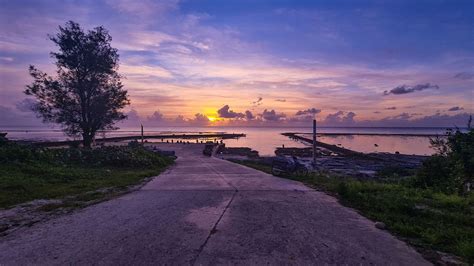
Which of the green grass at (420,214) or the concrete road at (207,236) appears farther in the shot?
the green grass at (420,214)

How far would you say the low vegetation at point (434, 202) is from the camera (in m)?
6.40

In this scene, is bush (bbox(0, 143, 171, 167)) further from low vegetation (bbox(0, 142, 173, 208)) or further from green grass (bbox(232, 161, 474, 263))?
green grass (bbox(232, 161, 474, 263))

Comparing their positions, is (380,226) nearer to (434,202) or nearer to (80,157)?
(434,202)

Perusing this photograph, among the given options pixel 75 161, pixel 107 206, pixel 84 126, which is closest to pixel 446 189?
pixel 107 206

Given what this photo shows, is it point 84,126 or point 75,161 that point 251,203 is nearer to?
point 75,161

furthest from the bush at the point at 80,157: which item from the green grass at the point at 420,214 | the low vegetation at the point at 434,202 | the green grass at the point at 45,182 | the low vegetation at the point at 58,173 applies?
the green grass at the point at 420,214

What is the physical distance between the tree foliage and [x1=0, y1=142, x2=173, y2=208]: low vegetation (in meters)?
11.5

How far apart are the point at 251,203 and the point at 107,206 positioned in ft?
11.8

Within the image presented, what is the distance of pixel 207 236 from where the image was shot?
6332mm

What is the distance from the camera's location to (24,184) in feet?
38.5

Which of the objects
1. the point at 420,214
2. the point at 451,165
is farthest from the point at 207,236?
the point at 451,165

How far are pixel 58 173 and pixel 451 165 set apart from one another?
14791mm

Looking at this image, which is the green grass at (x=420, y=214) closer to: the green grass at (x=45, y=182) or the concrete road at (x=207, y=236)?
the concrete road at (x=207, y=236)

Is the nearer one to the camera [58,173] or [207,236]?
[207,236]
